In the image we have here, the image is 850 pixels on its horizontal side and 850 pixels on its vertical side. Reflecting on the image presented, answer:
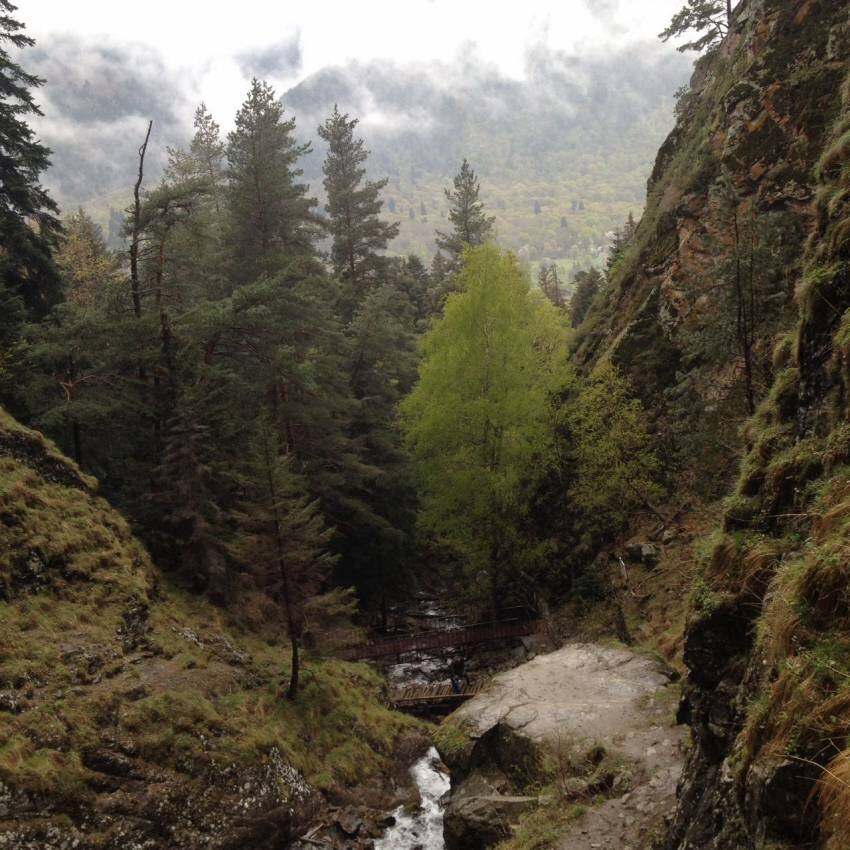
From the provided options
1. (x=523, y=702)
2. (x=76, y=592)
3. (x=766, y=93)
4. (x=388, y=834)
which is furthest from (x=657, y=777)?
(x=766, y=93)

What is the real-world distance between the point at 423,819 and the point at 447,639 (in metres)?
8.02

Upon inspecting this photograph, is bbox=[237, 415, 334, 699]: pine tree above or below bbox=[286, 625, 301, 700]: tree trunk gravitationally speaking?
→ above

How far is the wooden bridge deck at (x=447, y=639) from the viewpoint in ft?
79.0

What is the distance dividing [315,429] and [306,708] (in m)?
11.8

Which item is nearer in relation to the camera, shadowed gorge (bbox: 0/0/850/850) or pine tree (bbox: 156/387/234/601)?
shadowed gorge (bbox: 0/0/850/850)

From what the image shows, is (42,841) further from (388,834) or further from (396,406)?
(396,406)

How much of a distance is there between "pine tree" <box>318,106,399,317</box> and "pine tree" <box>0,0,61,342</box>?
18.1 metres

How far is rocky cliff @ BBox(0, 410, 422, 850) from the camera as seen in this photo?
12.4 metres

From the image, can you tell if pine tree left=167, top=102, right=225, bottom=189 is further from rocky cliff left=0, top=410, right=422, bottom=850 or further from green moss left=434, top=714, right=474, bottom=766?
green moss left=434, top=714, right=474, bottom=766

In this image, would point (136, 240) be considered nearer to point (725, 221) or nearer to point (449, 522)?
point (449, 522)

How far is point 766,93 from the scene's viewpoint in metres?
23.0

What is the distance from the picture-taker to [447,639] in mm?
24422

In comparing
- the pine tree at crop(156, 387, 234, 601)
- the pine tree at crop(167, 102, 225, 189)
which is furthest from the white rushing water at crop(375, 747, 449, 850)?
the pine tree at crop(167, 102, 225, 189)

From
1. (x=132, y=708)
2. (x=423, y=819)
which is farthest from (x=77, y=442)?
(x=423, y=819)
